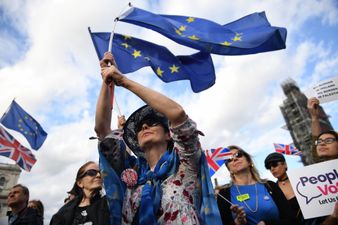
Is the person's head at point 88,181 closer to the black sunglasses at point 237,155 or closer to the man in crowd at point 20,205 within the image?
the man in crowd at point 20,205

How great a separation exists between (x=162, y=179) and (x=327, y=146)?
2.28 meters

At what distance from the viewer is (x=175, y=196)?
65.5 inches

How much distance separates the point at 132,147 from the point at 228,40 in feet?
7.15

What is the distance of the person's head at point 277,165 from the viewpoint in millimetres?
3681

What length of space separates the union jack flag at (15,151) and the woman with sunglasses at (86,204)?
12.6 ft

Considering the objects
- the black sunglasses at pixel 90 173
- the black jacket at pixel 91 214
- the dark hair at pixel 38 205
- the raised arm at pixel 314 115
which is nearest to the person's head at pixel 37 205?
the dark hair at pixel 38 205

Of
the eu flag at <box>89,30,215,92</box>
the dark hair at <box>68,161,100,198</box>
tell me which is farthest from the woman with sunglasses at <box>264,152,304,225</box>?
the dark hair at <box>68,161,100,198</box>

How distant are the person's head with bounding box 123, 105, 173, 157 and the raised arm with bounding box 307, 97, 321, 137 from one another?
2416 mm

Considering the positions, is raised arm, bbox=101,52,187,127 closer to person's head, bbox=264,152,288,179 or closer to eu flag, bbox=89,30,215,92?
eu flag, bbox=89,30,215,92

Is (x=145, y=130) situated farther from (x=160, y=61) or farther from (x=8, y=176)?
(x=8, y=176)

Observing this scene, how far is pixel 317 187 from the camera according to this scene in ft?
8.85

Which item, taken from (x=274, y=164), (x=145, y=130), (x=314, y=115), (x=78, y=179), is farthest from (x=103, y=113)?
(x=314, y=115)

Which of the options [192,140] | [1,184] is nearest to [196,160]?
[192,140]

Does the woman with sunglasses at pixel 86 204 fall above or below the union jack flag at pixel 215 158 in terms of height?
below
